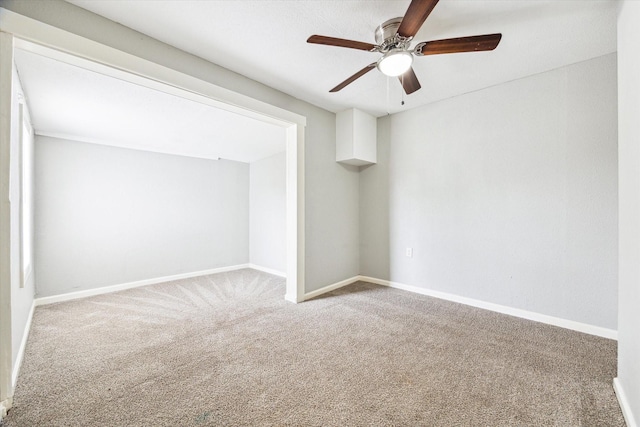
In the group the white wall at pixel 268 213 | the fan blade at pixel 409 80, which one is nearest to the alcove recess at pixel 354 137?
the fan blade at pixel 409 80

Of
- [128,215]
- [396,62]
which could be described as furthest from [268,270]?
[396,62]

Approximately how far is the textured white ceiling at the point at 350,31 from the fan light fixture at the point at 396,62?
30cm

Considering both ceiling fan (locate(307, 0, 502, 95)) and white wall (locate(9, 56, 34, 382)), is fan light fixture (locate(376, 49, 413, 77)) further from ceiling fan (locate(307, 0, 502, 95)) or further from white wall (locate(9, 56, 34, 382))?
white wall (locate(9, 56, 34, 382))

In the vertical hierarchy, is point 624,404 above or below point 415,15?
below

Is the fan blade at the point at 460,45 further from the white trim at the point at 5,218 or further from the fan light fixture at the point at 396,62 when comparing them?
the white trim at the point at 5,218

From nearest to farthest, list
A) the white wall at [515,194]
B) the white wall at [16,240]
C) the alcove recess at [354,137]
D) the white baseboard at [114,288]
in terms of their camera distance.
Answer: the white wall at [16,240]
the white wall at [515,194]
the white baseboard at [114,288]
the alcove recess at [354,137]

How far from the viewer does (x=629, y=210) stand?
4.59ft

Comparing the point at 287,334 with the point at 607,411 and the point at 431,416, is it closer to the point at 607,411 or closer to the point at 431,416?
the point at 431,416

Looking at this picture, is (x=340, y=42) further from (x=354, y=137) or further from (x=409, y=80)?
(x=354, y=137)

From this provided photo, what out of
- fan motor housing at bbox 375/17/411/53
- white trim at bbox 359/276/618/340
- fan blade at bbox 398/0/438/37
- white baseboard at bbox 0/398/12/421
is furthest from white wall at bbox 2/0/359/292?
white baseboard at bbox 0/398/12/421

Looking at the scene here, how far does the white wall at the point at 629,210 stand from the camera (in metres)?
1.28

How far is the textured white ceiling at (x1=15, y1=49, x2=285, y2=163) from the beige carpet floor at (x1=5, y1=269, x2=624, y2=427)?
86.0 inches

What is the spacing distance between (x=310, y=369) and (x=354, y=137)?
8.99 ft

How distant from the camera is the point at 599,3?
67.0 inches
